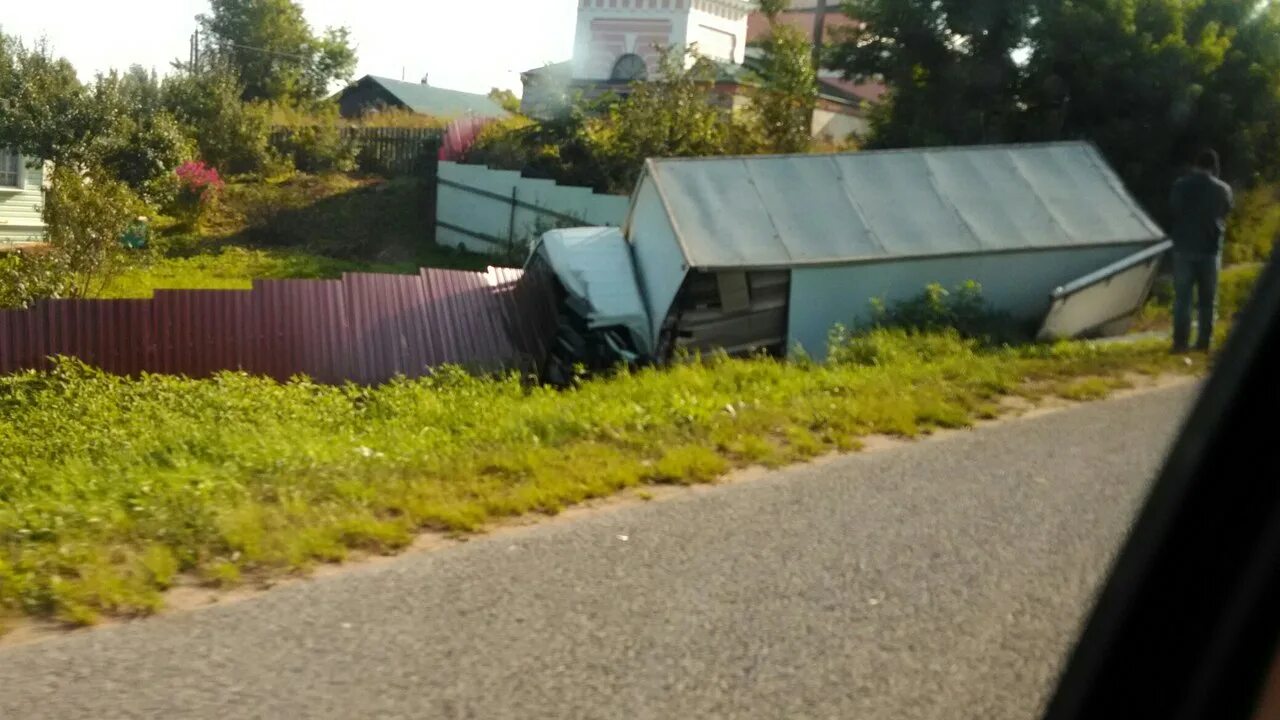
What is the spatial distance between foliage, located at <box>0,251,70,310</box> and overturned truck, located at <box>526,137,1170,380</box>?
6.83 m

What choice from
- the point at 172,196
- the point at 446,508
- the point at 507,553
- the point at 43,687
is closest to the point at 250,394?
the point at 446,508

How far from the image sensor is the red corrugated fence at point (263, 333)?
467 inches

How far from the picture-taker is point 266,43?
46281 millimetres

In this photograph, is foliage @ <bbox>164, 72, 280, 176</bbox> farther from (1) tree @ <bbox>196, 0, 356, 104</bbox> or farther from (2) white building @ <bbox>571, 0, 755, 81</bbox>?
(1) tree @ <bbox>196, 0, 356, 104</bbox>

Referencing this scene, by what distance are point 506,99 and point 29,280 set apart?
83.0 ft

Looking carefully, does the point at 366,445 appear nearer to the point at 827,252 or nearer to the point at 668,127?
the point at 827,252

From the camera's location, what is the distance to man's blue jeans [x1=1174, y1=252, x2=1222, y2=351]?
9555 mm

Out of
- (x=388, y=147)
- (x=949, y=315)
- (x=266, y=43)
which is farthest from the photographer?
(x=266, y=43)

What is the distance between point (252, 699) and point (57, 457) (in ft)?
18.0

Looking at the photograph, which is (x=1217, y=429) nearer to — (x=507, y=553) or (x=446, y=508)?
(x=507, y=553)

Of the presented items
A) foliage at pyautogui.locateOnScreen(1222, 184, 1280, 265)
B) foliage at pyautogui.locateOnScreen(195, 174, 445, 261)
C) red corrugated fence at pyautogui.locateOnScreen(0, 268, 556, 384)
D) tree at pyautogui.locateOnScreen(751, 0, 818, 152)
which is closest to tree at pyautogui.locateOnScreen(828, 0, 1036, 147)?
tree at pyautogui.locateOnScreen(751, 0, 818, 152)

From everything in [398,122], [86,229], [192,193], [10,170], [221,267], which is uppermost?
[398,122]

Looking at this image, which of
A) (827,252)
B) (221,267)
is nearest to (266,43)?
(221,267)

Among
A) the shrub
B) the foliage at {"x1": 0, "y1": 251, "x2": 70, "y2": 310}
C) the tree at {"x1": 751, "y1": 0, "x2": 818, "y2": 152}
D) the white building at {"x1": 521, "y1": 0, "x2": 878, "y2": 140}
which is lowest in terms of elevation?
the foliage at {"x1": 0, "y1": 251, "x2": 70, "y2": 310}
